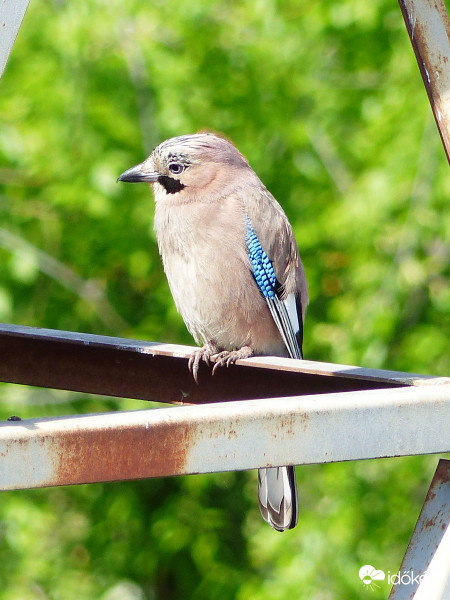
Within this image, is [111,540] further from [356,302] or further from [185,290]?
[185,290]

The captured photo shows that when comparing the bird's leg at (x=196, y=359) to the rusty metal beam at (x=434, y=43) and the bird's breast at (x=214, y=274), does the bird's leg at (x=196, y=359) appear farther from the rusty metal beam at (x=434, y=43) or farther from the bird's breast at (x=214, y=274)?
the rusty metal beam at (x=434, y=43)

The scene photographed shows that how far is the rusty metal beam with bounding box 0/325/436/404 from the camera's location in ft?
7.78

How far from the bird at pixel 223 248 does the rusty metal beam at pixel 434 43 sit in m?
1.47

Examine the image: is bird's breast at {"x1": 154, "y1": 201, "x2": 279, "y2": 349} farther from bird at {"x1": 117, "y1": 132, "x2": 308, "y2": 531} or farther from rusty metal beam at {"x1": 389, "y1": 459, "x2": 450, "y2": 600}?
rusty metal beam at {"x1": 389, "y1": 459, "x2": 450, "y2": 600}

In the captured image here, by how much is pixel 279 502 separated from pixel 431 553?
4.70ft

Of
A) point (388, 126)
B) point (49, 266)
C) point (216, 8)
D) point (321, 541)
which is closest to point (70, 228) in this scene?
point (49, 266)

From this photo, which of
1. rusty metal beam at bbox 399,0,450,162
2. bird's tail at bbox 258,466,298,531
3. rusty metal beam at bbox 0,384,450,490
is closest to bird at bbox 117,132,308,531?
bird's tail at bbox 258,466,298,531

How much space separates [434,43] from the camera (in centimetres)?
181

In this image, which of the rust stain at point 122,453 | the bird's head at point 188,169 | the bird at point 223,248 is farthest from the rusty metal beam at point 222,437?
the bird's head at point 188,169

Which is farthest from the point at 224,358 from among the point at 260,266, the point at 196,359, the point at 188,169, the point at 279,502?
the point at 188,169

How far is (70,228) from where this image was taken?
181 inches

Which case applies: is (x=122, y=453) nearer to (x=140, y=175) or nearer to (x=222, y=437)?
(x=222, y=437)

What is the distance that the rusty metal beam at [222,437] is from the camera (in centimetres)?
138

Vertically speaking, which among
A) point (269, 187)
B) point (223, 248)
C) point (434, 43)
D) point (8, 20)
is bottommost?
point (269, 187)
